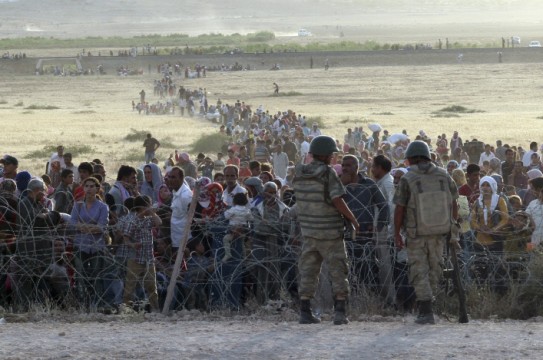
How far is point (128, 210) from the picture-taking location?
34.3 feet

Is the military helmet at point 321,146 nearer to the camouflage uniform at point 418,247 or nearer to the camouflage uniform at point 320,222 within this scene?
the camouflage uniform at point 320,222

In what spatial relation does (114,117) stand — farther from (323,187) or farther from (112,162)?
(323,187)

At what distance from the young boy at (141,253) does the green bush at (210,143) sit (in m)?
23.4

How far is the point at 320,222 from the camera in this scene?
909 cm

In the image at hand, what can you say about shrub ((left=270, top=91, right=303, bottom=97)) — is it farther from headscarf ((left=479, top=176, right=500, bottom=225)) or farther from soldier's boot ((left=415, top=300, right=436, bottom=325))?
soldier's boot ((left=415, top=300, right=436, bottom=325))

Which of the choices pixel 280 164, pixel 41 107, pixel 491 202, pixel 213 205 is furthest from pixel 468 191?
pixel 41 107

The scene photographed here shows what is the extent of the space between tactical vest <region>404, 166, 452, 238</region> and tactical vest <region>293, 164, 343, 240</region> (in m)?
0.58

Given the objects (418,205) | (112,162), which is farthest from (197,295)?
(112,162)

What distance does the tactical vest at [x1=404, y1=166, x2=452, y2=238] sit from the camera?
916 centimetres

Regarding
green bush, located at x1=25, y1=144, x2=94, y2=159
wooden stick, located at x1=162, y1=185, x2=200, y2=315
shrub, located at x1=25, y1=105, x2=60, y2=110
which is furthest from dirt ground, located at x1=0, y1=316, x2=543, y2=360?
shrub, located at x1=25, y1=105, x2=60, y2=110

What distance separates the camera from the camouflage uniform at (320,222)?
29.7 ft

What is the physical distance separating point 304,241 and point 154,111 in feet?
152

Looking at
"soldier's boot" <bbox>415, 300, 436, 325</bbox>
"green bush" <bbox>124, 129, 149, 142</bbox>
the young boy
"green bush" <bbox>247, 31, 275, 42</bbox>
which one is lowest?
"green bush" <bbox>124, 129, 149, 142</bbox>

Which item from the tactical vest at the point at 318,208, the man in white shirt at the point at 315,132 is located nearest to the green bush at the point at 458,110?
the man in white shirt at the point at 315,132
